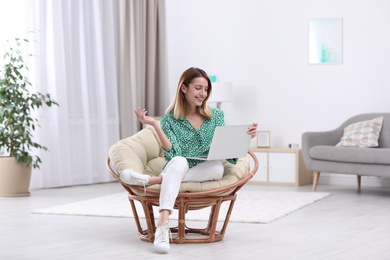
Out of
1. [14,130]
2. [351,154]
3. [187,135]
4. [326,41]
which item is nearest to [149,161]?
[187,135]

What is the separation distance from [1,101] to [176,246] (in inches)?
123

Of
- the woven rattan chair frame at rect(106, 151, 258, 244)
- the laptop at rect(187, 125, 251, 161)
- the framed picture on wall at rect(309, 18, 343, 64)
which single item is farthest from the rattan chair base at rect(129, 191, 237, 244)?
the framed picture on wall at rect(309, 18, 343, 64)

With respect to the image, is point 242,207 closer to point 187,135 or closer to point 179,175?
point 187,135

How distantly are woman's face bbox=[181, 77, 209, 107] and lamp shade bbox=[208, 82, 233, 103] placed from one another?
3712 mm

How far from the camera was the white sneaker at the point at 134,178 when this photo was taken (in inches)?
155

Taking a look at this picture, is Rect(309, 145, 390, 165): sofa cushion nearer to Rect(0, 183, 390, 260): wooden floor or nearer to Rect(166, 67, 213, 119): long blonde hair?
Rect(0, 183, 390, 260): wooden floor

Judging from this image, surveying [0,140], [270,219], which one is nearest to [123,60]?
[0,140]

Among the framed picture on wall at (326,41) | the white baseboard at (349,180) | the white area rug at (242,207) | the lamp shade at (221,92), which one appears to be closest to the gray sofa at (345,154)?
the white area rug at (242,207)

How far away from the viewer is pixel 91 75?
310 inches

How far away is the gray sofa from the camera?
6.50m

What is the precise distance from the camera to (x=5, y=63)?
7.04 metres

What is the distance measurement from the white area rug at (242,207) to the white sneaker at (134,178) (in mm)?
1128

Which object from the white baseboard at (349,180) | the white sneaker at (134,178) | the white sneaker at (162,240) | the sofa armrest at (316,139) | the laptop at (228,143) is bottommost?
the white baseboard at (349,180)

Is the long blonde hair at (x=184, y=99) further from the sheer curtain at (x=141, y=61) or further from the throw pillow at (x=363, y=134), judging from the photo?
the sheer curtain at (x=141, y=61)
